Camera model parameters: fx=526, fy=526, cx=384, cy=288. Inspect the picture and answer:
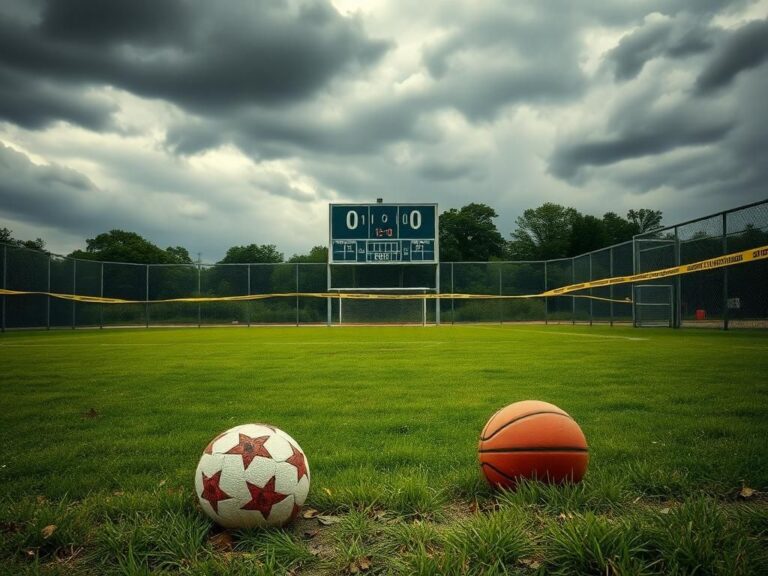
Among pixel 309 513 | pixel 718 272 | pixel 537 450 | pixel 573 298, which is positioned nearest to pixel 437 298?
pixel 573 298

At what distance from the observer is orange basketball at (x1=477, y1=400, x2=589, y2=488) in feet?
9.41

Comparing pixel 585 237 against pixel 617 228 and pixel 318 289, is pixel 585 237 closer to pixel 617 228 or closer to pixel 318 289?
pixel 617 228

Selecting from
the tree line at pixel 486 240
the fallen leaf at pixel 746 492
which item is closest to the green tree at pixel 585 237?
the tree line at pixel 486 240

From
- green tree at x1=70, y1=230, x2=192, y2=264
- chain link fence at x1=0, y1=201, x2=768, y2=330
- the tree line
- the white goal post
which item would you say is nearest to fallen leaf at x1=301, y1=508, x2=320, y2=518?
chain link fence at x1=0, y1=201, x2=768, y2=330

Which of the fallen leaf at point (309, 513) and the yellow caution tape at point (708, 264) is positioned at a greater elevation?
the yellow caution tape at point (708, 264)

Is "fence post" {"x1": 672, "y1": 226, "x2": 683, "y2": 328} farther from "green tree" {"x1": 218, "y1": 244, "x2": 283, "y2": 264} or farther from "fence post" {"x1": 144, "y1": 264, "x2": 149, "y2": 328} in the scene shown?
"green tree" {"x1": 218, "y1": 244, "x2": 283, "y2": 264}

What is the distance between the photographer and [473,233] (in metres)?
65.5

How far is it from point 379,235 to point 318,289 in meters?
5.90

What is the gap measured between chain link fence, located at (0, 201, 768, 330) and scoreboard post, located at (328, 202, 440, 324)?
224 centimetres

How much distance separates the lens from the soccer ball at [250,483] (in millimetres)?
2498

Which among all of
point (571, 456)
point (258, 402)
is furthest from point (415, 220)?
point (571, 456)

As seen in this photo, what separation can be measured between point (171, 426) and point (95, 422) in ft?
2.72

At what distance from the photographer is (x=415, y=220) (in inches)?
1241

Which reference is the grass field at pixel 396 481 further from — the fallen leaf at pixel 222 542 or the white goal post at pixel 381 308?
the white goal post at pixel 381 308
